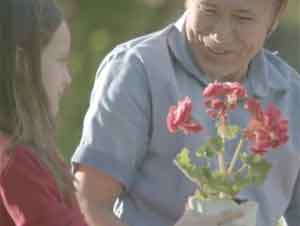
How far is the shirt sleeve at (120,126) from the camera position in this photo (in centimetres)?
416

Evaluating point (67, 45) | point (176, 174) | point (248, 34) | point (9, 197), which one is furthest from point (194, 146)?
point (9, 197)

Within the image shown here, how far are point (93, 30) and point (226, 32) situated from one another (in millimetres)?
6286

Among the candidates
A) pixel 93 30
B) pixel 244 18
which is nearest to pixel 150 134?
pixel 244 18

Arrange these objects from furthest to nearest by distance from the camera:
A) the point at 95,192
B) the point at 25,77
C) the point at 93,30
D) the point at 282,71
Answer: the point at 93,30, the point at 282,71, the point at 95,192, the point at 25,77

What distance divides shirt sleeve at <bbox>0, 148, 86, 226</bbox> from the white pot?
0.58m

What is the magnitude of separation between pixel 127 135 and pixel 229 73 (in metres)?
0.40

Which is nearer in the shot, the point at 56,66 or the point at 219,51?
the point at 56,66

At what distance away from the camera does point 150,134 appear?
4227 millimetres

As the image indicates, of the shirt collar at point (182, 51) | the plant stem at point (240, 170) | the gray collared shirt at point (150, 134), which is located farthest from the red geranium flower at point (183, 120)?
the shirt collar at point (182, 51)

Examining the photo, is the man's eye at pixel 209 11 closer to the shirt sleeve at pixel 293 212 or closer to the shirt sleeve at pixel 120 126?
the shirt sleeve at pixel 120 126

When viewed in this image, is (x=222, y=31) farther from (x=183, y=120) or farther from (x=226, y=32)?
(x=183, y=120)

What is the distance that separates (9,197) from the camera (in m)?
3.32

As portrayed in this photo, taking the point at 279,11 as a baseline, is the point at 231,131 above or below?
below

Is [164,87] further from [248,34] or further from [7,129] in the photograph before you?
[7,129]
